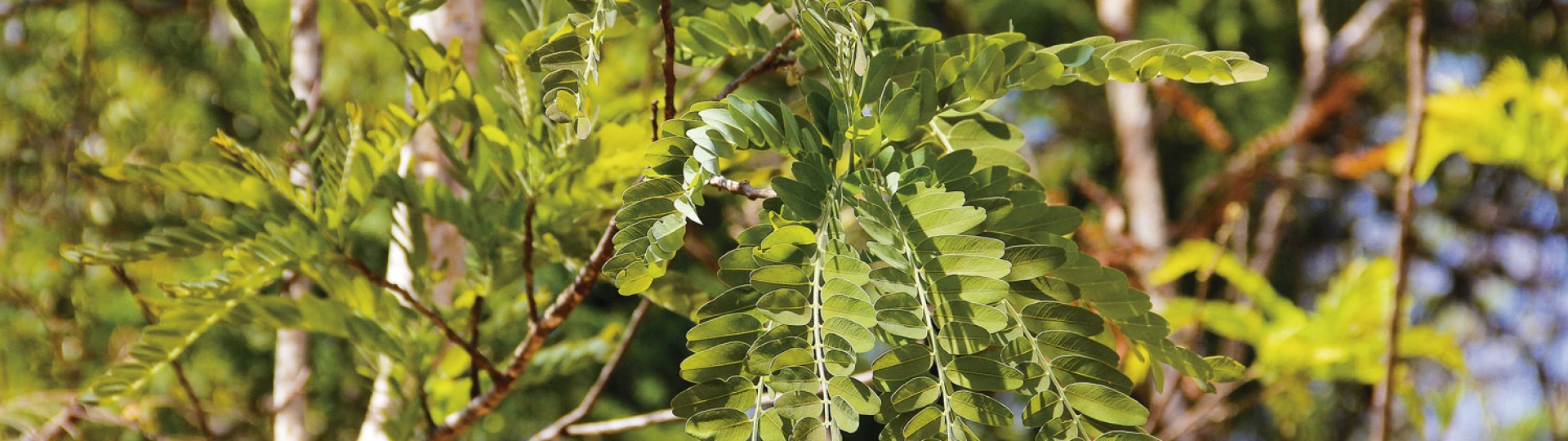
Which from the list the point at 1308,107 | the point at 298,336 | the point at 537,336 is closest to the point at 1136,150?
the point at 1308,107

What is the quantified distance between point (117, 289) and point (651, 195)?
7.93 feet

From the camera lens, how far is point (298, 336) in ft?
3.60

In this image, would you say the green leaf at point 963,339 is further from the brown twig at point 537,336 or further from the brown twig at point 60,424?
the brown twig at point 60,424

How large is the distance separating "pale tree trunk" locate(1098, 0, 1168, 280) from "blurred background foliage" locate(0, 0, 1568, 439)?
0.09 m

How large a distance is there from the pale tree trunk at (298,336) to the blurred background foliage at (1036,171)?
6.5 inches

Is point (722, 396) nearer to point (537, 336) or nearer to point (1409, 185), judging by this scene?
point (537, 336)

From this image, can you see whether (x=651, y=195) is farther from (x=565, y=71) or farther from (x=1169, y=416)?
(x=1169, y=416)

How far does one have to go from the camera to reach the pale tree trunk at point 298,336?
3.32 feet

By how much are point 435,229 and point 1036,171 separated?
211 cm

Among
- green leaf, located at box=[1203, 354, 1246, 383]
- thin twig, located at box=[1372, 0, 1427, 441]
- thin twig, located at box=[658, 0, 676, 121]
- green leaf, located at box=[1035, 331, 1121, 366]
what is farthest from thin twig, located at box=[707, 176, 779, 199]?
thin twig, located at box=[1372, 0, 1427, 441]

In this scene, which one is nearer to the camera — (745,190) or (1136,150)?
(745,190)

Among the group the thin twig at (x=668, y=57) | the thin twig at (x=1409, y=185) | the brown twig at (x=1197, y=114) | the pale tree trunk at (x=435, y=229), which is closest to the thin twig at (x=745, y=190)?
the thin twig at (x=668, y=57)

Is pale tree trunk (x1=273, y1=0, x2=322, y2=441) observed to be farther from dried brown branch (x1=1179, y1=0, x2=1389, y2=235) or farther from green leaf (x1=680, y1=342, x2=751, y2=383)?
dried brown branch (x1=1179, y1=0, x2=1389, y2=235)

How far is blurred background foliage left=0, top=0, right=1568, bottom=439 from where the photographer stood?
144 centimetres
